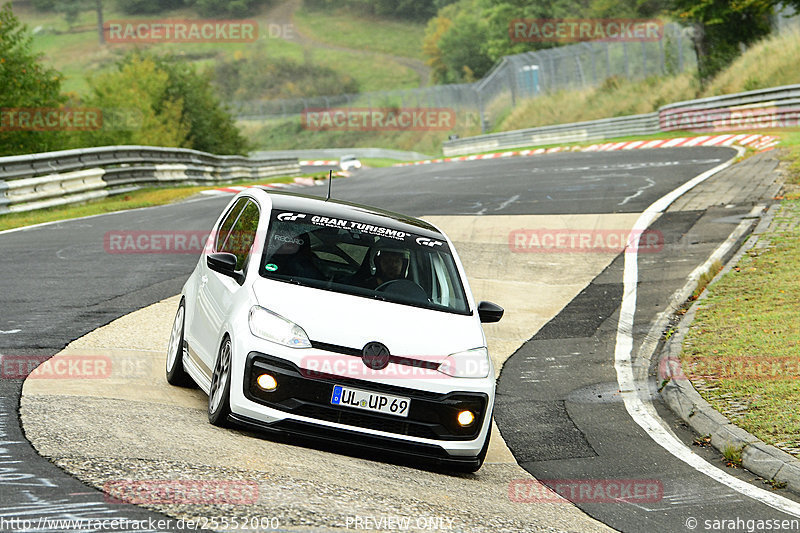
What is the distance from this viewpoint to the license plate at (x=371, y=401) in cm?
639

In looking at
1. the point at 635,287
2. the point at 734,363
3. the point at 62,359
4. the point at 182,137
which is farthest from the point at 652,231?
the point at 182,137

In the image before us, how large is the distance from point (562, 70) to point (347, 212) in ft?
173

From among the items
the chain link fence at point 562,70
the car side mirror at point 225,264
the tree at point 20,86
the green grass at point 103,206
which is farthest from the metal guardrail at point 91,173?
the chain link fence at point 562,70

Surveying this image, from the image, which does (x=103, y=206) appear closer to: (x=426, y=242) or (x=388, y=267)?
(x=426, y=242)

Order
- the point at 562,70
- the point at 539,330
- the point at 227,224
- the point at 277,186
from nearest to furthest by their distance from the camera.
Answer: the point at 227,224 < the point at 539,330 < the point at 277,186 < the point at 562,70

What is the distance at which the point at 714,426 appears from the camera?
26.2 feet

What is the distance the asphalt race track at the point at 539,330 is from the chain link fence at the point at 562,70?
29.1m

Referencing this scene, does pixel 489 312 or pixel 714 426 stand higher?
pixel 489 312

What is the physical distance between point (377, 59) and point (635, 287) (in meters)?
142

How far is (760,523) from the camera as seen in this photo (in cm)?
609

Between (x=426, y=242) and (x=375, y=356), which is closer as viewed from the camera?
(x=375, y=356)

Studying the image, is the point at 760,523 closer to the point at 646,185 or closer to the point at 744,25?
the point at 646,185

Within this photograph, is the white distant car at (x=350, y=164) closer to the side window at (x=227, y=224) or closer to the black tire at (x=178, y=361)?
the side window at (x=227, y=224)

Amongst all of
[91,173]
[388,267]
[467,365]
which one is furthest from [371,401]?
[91,173]
